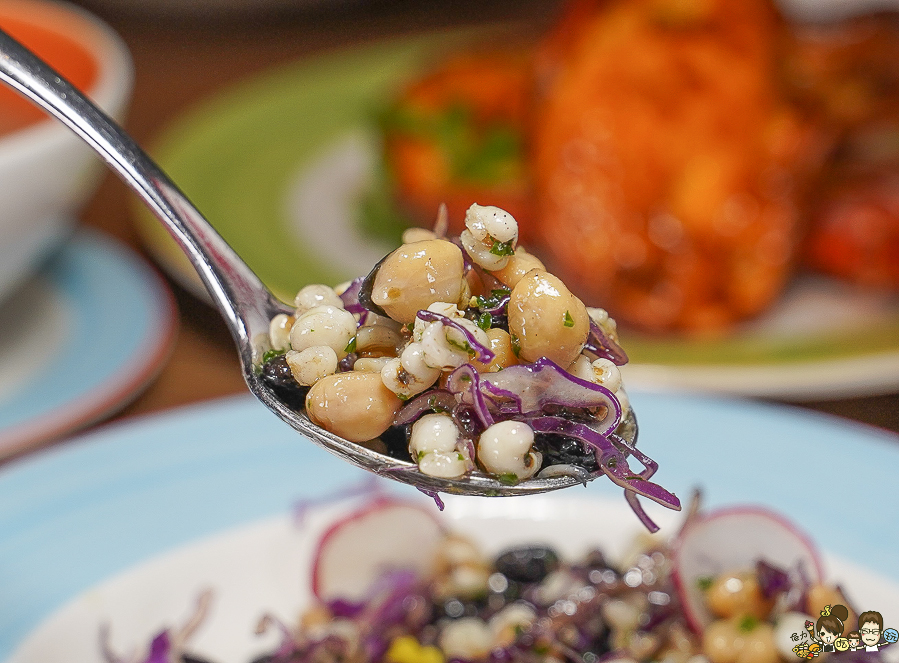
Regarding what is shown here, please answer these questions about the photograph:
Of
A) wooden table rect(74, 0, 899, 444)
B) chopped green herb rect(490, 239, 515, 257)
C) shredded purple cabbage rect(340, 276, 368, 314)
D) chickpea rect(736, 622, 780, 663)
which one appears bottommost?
wooden table rect(74, 0, 899, 444)

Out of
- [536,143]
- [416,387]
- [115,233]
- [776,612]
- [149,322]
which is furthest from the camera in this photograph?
[115,233]

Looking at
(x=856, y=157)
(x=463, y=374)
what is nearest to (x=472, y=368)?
(x=463, y=374)

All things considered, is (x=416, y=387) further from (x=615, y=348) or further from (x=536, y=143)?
(x=536, y=143)

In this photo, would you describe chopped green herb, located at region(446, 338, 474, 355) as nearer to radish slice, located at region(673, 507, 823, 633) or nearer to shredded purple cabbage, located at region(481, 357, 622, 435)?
shredded purple cabbage, located at region(481, 357, 622, 435)

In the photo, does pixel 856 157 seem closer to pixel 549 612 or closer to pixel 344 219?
pixel 344 219

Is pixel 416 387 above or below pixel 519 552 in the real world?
above

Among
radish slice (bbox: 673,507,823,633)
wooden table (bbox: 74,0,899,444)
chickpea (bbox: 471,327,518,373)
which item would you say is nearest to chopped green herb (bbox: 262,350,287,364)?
chickpea (bbox: 471,327,518,373)

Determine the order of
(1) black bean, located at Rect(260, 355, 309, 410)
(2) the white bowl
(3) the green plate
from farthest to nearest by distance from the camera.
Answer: (3) the green plate → (2) the white bowl → (1) black bean, located at Rect(260, 355, 309, 410)

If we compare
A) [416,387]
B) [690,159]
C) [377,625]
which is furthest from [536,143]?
[416,387]
